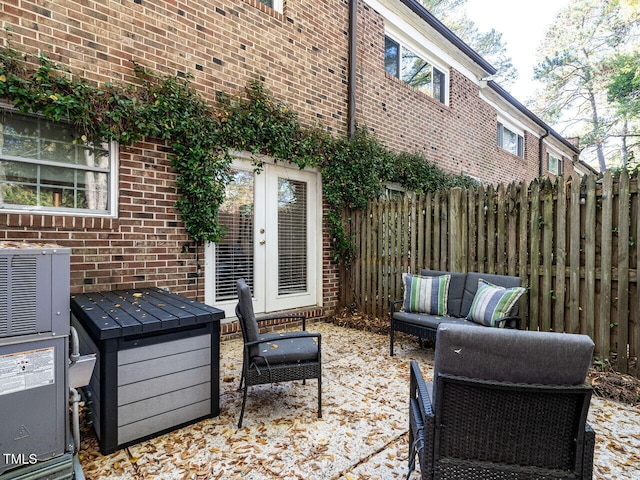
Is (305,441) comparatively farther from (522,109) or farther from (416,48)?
(522,109)

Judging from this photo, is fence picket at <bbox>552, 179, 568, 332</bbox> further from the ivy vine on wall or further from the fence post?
the ivy vine on wall

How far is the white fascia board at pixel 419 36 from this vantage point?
705cm

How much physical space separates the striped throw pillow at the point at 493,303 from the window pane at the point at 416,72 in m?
5.54

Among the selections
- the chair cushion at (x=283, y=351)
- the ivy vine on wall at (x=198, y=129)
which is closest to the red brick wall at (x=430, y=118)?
the ivy vine on wall at (x=198, y=129)

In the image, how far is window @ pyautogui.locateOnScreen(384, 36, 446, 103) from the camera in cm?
729

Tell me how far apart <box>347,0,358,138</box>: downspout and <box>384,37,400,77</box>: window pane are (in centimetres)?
108

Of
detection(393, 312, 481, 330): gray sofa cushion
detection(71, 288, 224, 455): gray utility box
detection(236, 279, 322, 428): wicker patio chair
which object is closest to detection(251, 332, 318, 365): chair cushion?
detection(236, 279, 322, 428): wicker patio chair

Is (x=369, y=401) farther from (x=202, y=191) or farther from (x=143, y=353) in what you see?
(x=202, y=191)

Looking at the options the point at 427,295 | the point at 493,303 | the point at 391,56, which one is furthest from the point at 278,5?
the point at 493,303

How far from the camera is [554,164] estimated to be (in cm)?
1550

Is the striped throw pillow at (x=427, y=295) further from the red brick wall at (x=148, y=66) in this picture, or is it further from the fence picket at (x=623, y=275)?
the red brick wall at (x=148, y=66)

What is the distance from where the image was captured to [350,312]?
19.6 ft

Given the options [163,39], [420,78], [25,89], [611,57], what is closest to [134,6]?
[163,39]

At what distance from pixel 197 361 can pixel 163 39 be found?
145 inches
